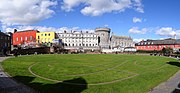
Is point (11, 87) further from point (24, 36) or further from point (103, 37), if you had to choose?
point (103, 37)

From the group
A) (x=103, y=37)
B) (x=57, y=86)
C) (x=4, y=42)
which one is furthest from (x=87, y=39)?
(x=57, y=86)

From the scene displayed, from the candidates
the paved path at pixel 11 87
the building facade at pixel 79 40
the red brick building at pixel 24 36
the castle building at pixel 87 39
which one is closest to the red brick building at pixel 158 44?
the castle building at pixel 87 39

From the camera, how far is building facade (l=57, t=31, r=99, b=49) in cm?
16200

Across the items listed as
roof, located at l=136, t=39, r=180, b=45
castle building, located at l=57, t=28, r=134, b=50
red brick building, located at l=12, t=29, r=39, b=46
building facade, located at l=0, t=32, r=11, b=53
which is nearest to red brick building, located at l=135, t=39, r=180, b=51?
roof, located at l=136, t=39, r=180, b=45

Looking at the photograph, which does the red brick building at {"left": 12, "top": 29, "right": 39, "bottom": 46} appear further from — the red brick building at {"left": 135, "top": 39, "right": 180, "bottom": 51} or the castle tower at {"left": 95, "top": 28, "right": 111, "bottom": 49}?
the red brick building at {"left": 135, "top": 39, "right": 180, "bottom": 51}

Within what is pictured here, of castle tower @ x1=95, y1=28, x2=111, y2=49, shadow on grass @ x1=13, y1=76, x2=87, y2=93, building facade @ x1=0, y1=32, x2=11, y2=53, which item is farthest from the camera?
castle tower @ x1=95, y1=28, x2=111, y2=49

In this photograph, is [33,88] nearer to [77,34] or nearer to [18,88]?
[18,88]

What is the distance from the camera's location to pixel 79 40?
550 ft

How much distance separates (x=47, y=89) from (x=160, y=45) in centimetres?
13223

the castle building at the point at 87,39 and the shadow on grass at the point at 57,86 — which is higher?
the castle building at the point at 87,39

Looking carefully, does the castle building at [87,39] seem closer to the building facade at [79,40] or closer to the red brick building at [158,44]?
the building facade at [79,40]

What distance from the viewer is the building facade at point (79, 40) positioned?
→ 16200 centimetres

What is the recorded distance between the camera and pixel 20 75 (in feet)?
91.2

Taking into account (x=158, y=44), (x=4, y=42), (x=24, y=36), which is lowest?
(x=158, y=44)
